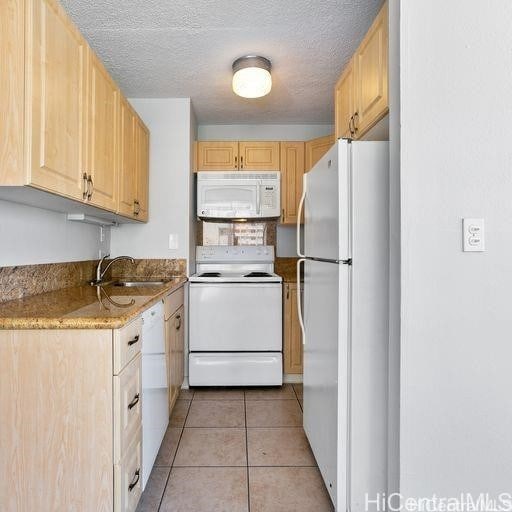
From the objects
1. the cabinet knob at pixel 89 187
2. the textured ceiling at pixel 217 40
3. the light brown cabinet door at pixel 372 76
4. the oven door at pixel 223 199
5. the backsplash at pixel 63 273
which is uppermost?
the textured ceiling at pixel 217 40

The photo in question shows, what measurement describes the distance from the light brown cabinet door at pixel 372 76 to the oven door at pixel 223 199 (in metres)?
1.35

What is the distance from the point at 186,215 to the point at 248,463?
1.78 metres

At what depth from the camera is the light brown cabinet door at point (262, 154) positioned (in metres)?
3.00

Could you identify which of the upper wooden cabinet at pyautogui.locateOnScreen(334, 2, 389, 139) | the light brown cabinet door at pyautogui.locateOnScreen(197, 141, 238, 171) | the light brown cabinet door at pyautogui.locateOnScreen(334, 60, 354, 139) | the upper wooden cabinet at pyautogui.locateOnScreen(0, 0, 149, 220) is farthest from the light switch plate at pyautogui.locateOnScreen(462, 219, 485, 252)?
the light brown cabinet door at pyautogui.locateOnScreen(197, 141, 238, 171)

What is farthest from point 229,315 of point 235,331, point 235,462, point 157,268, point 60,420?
point 60,420

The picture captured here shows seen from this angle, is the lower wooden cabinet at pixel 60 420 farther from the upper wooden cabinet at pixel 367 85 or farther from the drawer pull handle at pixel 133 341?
the upper wooden cabinet at pixel 367 85

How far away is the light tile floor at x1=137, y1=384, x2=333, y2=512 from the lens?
1.49 meters

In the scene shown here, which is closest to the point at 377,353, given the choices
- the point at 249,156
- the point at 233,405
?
the point at 233,405

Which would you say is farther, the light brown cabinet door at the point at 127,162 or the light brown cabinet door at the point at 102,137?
the light brown cabinet door at the point at 127,162

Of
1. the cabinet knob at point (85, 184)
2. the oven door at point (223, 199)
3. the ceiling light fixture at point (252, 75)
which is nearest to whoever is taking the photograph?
the cabinet knob at point (85, 184)

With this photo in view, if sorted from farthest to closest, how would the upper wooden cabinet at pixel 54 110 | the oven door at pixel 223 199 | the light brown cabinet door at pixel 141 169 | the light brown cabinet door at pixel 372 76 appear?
the oven door at pixel 223 199 < the light brown cabinet door at pixel 141 169 < the light brown cabinet door at pixel 372 76 < the upper wooden cabinet at pixel 54 110

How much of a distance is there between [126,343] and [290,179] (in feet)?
7.22

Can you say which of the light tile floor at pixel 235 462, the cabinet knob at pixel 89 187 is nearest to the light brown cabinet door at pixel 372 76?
the cabinet knob at pixel 89 187

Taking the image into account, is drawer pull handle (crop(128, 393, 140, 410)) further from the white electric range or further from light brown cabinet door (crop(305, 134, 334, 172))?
light brown cabinet door (crop(305, 134, 334, 172))
